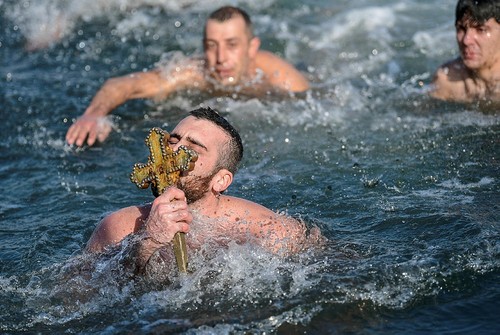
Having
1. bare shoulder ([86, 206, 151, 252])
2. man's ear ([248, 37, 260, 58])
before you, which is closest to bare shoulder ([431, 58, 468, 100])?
man's ear ([248, 37, 260, 58])

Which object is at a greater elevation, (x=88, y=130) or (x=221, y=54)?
(x=221, y=54)

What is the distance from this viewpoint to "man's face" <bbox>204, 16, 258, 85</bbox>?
336 inches

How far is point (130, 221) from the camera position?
508 centimetres

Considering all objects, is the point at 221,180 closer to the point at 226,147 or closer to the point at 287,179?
the point at 226,147

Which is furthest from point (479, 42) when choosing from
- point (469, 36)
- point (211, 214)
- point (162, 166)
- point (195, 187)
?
point (162, 166)

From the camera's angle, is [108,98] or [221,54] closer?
[108,98]

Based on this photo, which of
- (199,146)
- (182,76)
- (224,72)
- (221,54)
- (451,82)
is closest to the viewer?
(199,146)

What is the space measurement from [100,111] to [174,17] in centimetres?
367

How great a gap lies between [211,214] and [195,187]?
0.30 metres

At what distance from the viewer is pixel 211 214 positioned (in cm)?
511

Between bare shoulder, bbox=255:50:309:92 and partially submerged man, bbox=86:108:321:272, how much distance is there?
11.6 feet

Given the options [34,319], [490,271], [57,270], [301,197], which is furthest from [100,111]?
[490,271]

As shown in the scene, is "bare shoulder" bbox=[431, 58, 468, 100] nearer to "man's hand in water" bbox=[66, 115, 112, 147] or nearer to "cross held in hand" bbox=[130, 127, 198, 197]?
"man's hand in water" bbox=[66, 115, 112, 147]

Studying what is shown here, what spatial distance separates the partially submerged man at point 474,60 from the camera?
7.40m
